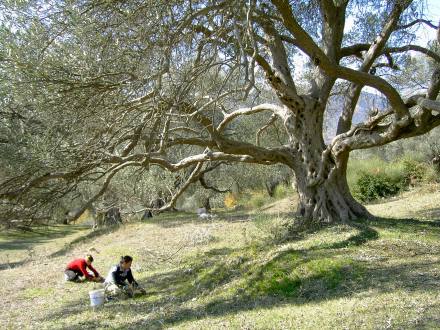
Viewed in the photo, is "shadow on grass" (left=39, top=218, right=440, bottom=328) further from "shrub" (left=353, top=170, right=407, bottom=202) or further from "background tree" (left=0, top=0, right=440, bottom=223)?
"shrub" (left=353, top=170, right=407, bottom=202)

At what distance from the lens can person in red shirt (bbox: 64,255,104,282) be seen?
11.9 metres

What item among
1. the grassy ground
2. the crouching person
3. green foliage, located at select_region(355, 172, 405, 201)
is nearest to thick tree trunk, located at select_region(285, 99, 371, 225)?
the grassy ground

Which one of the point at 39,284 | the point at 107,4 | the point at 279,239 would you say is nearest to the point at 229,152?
the point at 279,239

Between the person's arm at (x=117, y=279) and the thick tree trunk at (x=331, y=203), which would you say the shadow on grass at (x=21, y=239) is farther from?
the thick tree trunk at (x=331, y=203)

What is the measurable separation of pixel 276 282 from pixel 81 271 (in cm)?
612

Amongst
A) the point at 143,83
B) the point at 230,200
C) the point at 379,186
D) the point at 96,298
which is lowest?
the point at 96,298

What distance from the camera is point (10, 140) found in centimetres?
1026

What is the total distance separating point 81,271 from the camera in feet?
39.8

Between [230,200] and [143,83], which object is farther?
→ [230,200]

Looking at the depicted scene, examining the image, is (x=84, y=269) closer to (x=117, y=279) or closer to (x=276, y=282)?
(x=117, y=279)

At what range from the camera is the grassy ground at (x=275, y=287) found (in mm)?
6070

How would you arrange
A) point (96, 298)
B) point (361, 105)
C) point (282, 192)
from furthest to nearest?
point (282, 192)
point (361, 105)
point (96, 298)

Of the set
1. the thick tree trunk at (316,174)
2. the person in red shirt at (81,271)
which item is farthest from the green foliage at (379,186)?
the person in red shirt at (81,271)

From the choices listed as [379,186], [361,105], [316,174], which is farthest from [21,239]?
[316,174]
